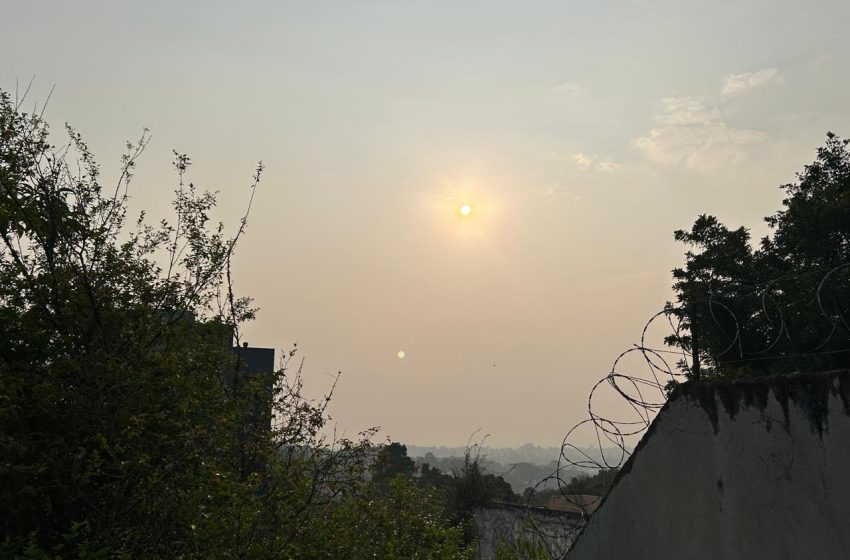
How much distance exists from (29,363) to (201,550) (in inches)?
148

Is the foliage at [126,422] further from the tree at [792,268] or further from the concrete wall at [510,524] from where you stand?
the tree at [792,268]

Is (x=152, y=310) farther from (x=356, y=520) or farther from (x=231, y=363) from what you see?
(x=356, y=520)

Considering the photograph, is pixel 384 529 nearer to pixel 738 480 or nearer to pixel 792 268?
pixel 738 480

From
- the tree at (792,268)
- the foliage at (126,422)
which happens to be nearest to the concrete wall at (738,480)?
the foliage at (126,422)

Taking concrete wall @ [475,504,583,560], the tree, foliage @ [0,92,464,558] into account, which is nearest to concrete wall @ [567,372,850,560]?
foliage @ [0,92,464,558]

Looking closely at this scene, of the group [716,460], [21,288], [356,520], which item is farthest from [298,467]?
[716,460]

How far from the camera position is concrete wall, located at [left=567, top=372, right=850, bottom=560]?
17.4 ft

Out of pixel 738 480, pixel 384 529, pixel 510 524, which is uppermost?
pixel 738 480

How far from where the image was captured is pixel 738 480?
5.74 metres

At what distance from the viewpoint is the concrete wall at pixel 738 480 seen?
530 cm

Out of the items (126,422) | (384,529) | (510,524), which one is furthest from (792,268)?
(126,422)

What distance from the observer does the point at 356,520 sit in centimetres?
1291

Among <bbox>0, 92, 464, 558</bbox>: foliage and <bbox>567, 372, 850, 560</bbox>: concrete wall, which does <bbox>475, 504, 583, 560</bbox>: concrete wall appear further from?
<bbox>567, 372, 850, 560</bbox>: concrete wall

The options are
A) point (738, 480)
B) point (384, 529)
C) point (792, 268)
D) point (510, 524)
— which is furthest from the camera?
point (792, 268)
